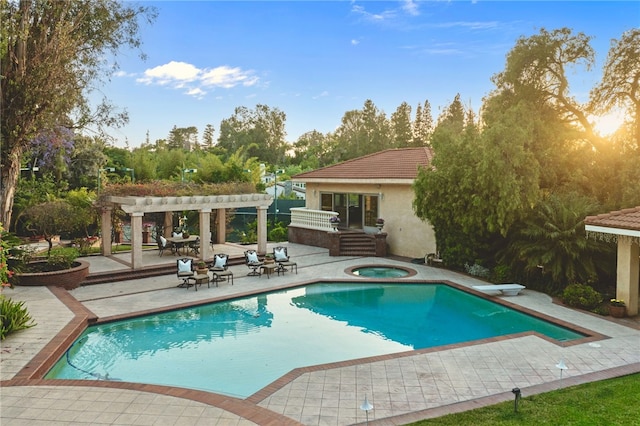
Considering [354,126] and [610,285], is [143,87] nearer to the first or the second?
[610,285]

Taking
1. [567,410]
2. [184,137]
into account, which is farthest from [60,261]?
[184,137]

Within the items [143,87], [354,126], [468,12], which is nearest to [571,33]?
[468,12]

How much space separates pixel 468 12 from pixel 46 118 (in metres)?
16.3

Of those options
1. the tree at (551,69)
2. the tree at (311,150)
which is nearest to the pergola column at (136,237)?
the tree at (551,69)

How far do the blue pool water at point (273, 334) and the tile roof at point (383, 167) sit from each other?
776 centimetres

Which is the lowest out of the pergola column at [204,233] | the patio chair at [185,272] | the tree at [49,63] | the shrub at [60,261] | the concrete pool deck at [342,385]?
the concrete pool deck at [342,385]

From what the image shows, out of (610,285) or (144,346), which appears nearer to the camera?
(144,346)

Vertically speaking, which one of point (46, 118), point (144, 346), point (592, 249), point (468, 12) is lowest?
point (144, 346)

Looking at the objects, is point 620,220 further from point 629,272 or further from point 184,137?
point 184,137

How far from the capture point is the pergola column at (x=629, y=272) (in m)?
12.6

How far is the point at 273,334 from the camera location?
12070 mm

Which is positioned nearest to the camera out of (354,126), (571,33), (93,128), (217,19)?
(93,128)

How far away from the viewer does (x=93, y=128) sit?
17.3 metres

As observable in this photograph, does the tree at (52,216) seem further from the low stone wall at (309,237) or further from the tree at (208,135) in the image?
the tree at (208,135)
